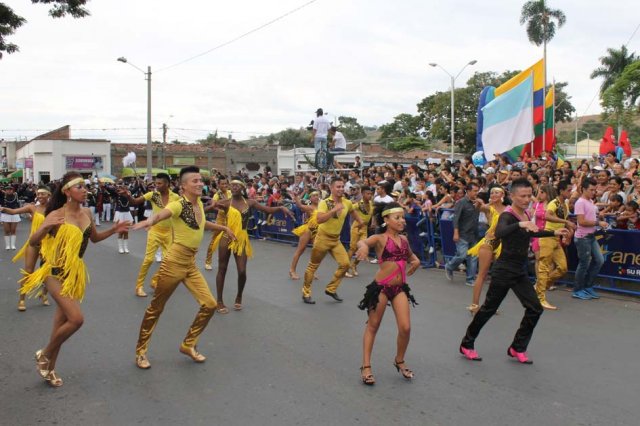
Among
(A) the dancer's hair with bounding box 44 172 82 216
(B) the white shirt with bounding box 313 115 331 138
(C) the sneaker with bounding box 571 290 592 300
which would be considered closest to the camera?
(A) the dancer's hair with bounding box 44 172 82 216

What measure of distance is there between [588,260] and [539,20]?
39580 mm

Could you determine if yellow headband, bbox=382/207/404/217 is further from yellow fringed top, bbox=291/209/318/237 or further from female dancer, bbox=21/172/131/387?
yellow fringed top, bbox=291/209/318/237

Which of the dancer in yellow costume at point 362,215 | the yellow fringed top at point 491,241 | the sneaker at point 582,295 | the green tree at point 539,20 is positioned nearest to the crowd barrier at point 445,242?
the sneaker at point 582,295

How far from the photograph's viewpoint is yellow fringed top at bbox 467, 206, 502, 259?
6570 millimetres

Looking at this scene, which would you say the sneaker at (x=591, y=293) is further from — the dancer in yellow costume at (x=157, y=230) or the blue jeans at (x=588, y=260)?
the dancer in yellow costume at (x=157, y=230)

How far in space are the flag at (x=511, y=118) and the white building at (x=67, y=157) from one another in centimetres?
4335

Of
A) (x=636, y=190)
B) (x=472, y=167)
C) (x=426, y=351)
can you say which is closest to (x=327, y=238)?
(x=426, y=351)

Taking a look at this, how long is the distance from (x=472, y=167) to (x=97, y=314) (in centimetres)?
1044

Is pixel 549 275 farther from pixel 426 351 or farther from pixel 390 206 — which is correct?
pixel 390 206

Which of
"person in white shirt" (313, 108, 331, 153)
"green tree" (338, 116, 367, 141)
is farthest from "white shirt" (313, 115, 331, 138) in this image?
"green tree" (338, 116, 367, 141)

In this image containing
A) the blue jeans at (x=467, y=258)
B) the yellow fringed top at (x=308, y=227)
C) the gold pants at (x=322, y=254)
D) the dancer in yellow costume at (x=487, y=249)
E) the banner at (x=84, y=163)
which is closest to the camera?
the dancer in yellow costume at (x=487, y=249)

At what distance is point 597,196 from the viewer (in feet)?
35.6

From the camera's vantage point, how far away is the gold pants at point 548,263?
8156 mm

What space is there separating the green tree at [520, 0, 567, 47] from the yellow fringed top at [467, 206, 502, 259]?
128 ft
